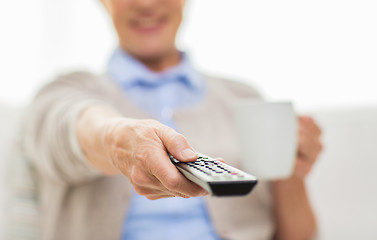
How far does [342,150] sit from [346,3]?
0.70m

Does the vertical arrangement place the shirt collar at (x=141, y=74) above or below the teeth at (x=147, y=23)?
below

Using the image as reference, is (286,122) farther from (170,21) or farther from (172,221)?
(170,21)

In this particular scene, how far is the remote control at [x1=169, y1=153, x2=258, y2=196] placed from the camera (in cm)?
30

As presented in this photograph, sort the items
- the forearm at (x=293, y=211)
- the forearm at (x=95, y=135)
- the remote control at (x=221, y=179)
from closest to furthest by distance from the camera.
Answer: the remote control at (x=221, y=179)
the forearm at (x=95, y=135)
the forearm at (x=293, y=211)

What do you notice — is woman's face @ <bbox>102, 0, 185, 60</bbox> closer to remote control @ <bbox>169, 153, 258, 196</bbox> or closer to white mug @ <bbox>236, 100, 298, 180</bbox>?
white mug @ <bbox>236, 100, 298, 180</bbox>

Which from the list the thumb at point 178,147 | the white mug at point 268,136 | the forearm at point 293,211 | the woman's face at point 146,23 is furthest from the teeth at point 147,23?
the thumb at point 178,147

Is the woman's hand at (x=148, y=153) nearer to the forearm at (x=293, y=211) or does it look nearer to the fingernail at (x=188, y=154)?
the fingernail at (x=188, y=154)

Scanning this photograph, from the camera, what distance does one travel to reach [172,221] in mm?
797

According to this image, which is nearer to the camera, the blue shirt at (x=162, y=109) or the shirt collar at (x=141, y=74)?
the blue shirt at (x=162, y=109)

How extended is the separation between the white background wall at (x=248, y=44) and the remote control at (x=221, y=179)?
46.5 inches

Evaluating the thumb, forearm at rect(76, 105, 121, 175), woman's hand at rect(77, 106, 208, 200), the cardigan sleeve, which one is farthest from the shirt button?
the thumb

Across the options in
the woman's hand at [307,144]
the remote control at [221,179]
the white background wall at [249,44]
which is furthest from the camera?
the white background wall at [249,44]

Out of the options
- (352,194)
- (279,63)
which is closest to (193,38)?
(279,63)

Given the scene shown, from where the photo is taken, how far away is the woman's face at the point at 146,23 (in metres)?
0.96
